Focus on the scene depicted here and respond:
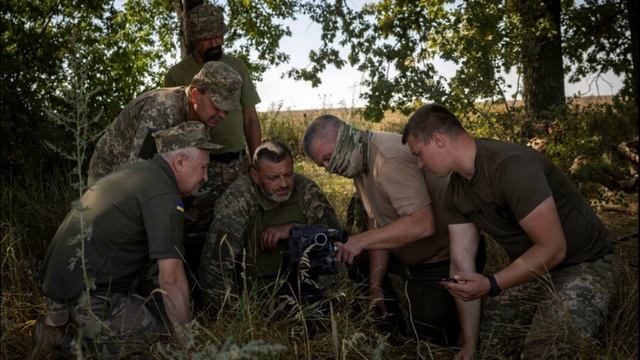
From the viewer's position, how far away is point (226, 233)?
444 centimetres

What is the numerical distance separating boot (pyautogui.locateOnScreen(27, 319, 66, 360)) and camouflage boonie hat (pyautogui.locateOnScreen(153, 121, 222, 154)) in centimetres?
114

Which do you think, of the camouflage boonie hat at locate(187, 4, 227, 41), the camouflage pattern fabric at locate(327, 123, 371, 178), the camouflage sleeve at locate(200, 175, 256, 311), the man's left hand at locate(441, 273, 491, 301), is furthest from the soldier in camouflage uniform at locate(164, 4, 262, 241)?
the man's left hand at locate(441, 273, 491, 301)

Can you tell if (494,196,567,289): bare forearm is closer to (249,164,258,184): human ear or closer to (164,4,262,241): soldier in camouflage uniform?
(249,164,258,184): human ear

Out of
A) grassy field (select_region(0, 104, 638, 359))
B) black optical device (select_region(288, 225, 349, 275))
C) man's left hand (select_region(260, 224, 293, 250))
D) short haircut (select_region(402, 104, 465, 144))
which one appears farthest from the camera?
man's left hand (select_region(260, 224, 293, 250))

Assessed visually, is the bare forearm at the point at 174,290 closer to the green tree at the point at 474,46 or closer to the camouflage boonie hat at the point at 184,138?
the camouflage boonie hat at the point at 184,138

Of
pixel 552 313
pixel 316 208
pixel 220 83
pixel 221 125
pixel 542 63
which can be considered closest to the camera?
pixel 552 313

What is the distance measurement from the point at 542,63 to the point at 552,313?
5.19 meters

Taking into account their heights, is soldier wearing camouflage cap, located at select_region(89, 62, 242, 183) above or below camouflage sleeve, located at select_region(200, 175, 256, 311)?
above

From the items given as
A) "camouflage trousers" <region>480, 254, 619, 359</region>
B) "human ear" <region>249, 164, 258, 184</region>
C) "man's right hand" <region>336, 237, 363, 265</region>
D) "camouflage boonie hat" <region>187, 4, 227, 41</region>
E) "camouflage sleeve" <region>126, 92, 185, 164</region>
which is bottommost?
"camouflage trousers" <region>480, 254, 619, 359</region>

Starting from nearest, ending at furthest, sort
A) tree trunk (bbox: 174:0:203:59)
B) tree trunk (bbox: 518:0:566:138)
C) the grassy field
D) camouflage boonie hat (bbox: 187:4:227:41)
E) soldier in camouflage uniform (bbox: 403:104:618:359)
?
1. the grassy field
2. soldier in camouflage uniform (bbox: 403:104:618:359)
3. camouflage boonie hat (bbox: 187:4:227:41)
4. tree trunk (bbox: 174:0:203:59)
5. tree trunk (bbox: 518:0:566:138)

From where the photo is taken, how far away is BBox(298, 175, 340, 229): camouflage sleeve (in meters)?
4.68

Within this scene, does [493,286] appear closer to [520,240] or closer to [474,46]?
[520,240]

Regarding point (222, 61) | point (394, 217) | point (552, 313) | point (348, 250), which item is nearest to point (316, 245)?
point (348, 250)

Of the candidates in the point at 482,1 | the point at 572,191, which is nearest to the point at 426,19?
the point at 482,1
